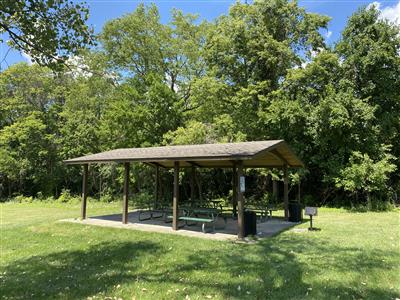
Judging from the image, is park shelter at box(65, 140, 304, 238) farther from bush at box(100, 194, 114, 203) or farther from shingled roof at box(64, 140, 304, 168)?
bush at box(100, 194, 114, 203)

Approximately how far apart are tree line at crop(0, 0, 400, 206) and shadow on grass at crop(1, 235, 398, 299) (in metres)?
6.82

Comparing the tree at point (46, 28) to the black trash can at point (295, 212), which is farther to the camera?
the black trash can at point (295, 212)

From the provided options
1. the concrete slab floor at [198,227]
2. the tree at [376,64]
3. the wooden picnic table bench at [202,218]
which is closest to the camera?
the concrete slab floor at [198,227]

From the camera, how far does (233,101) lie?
794 inches

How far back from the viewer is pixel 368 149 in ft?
55.0

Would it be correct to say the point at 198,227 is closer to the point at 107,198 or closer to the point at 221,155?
the point at 221,155

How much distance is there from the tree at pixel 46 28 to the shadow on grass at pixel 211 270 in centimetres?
402

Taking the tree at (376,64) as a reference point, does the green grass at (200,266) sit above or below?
below

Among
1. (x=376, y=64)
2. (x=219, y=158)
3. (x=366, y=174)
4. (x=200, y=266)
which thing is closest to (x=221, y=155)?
(x=219, y=158)

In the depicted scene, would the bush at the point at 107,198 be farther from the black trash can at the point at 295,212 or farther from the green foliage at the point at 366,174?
the green foliage at the point at 366,174

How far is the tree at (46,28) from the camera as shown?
5.21m

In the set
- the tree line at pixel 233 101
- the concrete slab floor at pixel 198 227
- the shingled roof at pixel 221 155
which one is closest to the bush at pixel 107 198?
the tree line at pixel 233 101

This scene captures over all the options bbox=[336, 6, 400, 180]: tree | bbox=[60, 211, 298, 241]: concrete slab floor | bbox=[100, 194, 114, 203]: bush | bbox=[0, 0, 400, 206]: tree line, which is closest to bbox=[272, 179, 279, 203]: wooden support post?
bbox=[0, 0, 400, 206]: tree line

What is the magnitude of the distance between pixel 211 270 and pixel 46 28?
5.28 metres
